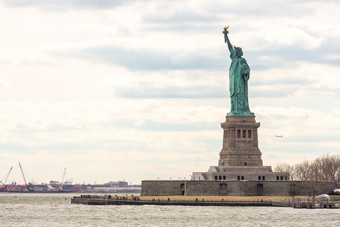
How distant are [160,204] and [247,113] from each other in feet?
81.0

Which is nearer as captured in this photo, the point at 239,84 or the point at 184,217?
the point at 184,217

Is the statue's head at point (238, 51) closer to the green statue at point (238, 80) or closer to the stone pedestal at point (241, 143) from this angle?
the green statue at point (238, 80)

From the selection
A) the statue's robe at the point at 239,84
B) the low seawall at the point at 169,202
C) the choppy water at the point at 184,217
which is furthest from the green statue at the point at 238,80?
the choppy water at the point at 184,217

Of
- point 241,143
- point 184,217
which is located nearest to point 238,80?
point 241,143

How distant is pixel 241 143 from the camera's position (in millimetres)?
163750

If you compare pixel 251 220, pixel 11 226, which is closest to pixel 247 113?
pixel 251 220

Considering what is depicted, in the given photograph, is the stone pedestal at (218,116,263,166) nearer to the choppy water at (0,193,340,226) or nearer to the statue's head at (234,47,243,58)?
the statue's head at (234,47,243,58)

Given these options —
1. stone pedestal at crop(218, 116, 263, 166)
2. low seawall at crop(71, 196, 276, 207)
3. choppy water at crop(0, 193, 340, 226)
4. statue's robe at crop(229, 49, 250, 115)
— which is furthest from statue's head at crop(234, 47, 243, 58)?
choppy water at crop(0, 193, 340, 226)

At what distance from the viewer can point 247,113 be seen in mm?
165625

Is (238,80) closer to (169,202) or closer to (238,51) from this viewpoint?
(238,51)

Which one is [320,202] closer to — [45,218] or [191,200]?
[191,200]

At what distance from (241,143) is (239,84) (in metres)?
10.7

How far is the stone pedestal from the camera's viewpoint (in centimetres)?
16325

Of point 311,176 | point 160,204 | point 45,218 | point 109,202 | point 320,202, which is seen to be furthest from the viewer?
point 311,176
